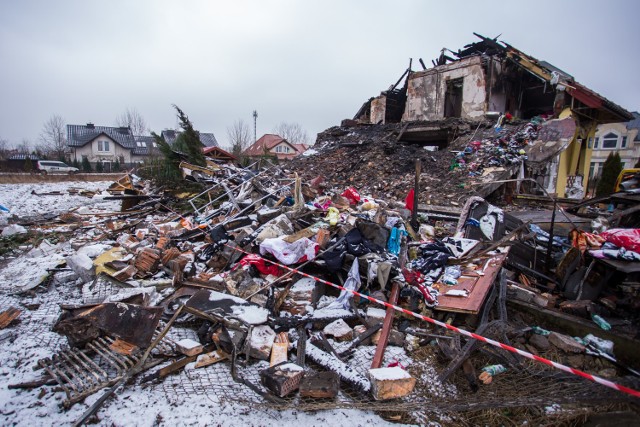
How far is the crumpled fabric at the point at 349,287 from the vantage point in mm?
3997

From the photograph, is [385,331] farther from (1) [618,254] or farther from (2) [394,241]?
(1) [618,254]

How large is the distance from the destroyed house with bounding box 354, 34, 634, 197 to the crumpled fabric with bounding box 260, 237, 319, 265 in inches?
397

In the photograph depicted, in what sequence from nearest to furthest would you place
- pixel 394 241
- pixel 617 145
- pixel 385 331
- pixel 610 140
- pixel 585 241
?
1. pixel 385 331
2. pixel 585 241
3. pixel 394 241
4. pixel 617 145
5. pixel 610 140

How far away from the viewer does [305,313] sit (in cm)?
389

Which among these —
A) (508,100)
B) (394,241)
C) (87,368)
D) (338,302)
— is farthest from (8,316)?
(508,100)

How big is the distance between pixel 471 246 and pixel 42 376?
5.49m

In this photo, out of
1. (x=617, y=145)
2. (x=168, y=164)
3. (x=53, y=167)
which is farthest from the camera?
(x=617, y=145)

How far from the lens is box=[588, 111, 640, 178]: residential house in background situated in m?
31.4

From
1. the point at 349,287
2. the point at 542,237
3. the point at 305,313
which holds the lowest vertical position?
the point at 305,313

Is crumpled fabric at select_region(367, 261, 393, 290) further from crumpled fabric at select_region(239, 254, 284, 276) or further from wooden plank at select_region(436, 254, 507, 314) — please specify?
crumpled fabric at select_region(239, 254, 284, 276)

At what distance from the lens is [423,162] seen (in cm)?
1231

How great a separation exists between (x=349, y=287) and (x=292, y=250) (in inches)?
42.2

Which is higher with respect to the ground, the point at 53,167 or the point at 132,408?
the point at 53,167

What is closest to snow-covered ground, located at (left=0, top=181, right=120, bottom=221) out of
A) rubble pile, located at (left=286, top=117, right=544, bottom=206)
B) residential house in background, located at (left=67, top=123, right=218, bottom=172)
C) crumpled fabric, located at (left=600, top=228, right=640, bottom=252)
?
rubble pile, located at (left=286, top=117, right=544, bottom=206)
